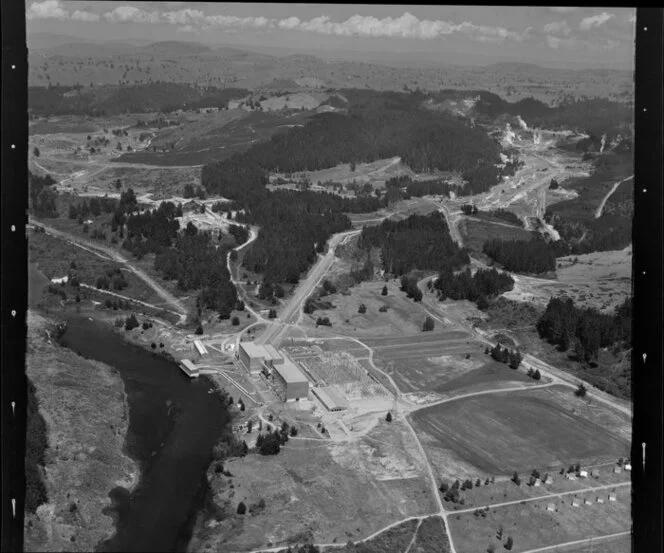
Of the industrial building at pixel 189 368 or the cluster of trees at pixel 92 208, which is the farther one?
the cluster of trees at pixel 92 208

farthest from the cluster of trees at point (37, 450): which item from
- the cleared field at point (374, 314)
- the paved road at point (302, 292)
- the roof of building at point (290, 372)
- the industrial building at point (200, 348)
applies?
the cleared field at point (374, 314)

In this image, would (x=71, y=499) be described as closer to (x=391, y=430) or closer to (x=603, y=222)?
(x=391, y=430)

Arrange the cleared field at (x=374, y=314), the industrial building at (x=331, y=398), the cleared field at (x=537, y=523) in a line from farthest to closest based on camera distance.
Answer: the cleared field at (x=374, y=314)
the industrial building at (x=331, y=398)
the cleared field at (x=537, y=523)

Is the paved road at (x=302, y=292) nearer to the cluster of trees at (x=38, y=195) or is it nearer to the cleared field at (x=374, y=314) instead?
the cleared field at (x=374, y=314)

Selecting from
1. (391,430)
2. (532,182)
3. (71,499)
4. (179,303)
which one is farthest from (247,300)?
(532,182)

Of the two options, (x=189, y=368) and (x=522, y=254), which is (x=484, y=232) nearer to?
(x=522, y=254)

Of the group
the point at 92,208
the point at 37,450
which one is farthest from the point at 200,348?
the point at 92,208

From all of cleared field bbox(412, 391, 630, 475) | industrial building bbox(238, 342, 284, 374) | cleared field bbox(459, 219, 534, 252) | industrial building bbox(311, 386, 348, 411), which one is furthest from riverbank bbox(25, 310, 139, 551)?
cleared field bbox(459, 219, 534, 252)
